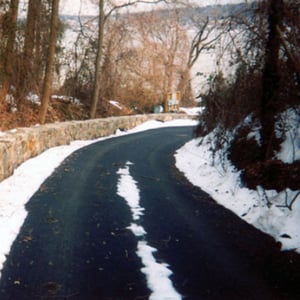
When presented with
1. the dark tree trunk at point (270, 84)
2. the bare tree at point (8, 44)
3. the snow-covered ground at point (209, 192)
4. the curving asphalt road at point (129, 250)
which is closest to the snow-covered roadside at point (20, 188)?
the snow-covered ground at point (209, 192)

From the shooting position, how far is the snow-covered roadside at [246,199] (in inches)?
219

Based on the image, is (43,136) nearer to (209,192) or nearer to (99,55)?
(209,192)

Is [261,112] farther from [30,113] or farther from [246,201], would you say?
[30,113]

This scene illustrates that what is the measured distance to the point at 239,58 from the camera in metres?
8.48

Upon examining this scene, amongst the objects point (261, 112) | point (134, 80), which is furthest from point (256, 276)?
point (134, 80)

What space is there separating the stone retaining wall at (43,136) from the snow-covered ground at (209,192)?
247 mm

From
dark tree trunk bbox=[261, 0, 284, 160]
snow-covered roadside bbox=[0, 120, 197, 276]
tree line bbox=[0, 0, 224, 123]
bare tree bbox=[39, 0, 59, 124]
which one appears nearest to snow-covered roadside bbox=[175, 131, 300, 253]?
dark tree trunk bbox=[261, 0, 284, 160]

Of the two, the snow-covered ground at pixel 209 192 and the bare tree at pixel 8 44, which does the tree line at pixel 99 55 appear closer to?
the bare tree at pixel 8 44

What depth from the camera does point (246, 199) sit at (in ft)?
23.7

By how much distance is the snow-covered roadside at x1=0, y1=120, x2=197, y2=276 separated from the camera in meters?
5.19

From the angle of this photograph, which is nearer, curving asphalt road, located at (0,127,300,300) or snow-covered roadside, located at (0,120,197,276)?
curving asphalt road, located at (0,127,300,300)

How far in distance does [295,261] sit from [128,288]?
2.13m

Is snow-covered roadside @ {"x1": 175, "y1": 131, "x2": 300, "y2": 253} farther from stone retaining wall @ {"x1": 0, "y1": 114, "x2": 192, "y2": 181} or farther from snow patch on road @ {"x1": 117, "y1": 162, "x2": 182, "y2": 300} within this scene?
stone retaining wall @ {"x1": 0, "y1": 114, "x2": 192, "y2": 181}

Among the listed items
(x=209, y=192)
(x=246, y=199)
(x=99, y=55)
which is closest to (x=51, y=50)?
(x=99, y=55)
